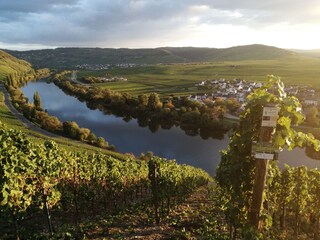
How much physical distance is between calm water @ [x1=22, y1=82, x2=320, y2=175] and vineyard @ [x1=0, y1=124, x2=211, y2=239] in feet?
125

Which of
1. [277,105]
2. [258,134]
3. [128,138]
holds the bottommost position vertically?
[128,138]

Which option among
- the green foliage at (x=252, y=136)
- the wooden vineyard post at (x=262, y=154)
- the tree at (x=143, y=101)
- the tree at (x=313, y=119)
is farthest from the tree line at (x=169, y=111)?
the wooden vineyard post at (x=262, y=154)

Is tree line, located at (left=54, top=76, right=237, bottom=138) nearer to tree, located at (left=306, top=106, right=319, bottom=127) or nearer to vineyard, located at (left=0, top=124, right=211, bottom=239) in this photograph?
tree, located at (left=306, top=106, right=319, bottom=127)

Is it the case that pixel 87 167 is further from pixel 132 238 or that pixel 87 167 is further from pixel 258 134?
pixel 258 134

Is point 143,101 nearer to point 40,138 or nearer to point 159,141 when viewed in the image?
point 159,141

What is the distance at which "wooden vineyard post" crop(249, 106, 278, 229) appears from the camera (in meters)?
7.28

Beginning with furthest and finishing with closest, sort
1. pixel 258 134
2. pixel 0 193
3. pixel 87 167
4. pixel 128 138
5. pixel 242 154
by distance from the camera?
1. pixel 128 138
2. pixel 87 167
3. pixel 0 193
4. pixel 242 154
5. pixel 258 134

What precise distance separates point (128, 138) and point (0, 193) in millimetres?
77155

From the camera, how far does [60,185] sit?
944 inches

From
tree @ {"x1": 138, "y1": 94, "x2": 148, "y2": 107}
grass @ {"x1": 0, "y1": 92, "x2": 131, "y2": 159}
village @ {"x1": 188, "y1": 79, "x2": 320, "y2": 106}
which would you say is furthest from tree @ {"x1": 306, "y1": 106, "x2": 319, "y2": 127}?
grass @ {"x1": 0, "y1": 92, "x2": 131, "y2": 159}

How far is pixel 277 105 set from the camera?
7449 millimetres

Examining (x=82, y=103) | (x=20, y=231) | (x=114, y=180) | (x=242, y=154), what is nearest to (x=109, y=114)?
(x=82, y=103)

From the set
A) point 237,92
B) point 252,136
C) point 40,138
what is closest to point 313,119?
point 237,92

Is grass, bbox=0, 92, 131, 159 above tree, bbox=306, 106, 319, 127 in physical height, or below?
below
